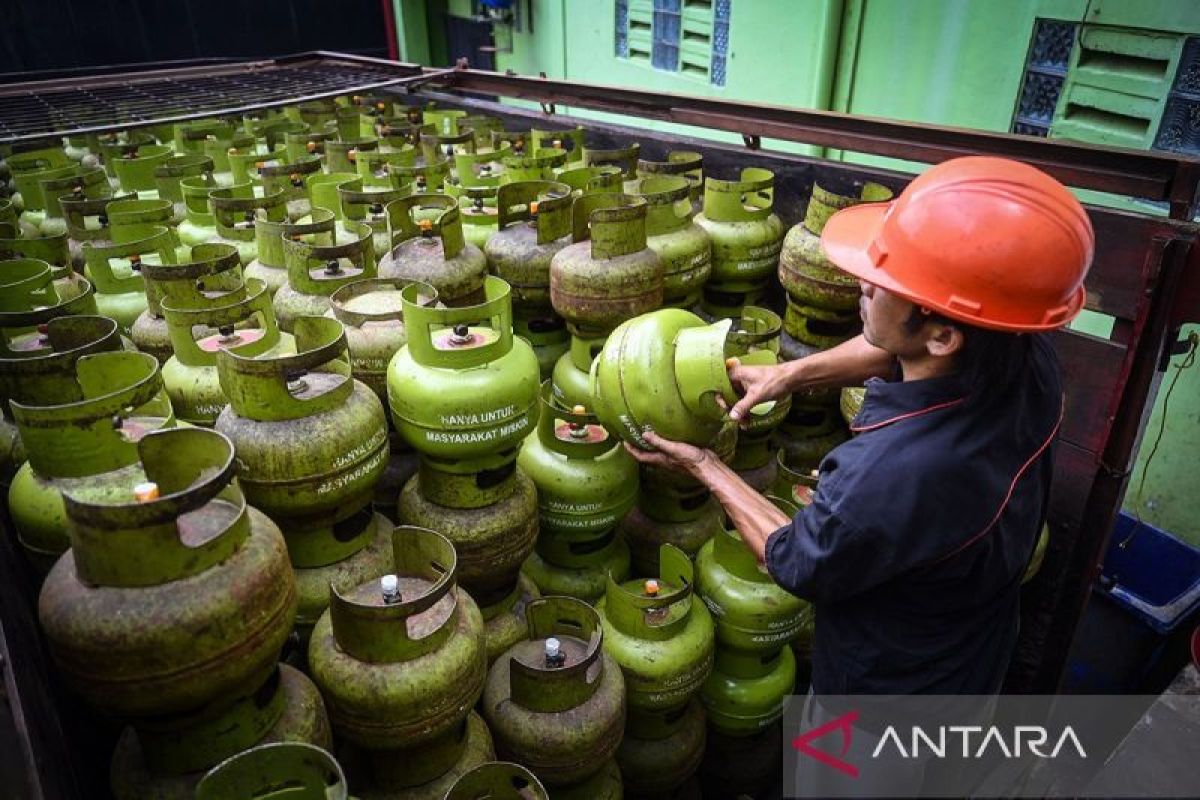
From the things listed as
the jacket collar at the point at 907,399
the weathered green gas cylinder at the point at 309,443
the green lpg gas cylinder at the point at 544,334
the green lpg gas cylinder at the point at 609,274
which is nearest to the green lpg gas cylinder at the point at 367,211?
the green lpg gas cylinder at the point at 544,334

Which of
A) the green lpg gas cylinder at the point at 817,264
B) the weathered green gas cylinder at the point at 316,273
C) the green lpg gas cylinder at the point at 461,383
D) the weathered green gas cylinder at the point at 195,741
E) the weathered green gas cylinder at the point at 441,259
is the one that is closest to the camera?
the weathered green gas cylinder at the point at 195,741

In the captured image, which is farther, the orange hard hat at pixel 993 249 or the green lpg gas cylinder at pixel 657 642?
the green lpg gas cylinder at pixel 657 642

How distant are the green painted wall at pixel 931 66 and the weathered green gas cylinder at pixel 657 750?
102 inches

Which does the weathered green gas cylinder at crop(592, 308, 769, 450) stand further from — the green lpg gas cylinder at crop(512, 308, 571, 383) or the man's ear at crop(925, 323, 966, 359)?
the green lpg gas cylinder at crop(512, 308, 571, 383)

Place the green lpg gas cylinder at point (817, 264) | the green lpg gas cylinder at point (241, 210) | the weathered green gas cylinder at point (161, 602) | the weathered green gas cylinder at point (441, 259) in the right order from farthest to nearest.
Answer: the green lpg gas cylinder at point (241, 210), the green lpg gas cylinder at point (817, 264), the weathered green gas cylinder at point (441, 259), the weathered green gas cylinder at point (161, 602)

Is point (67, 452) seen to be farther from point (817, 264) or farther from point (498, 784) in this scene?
point (817, 264)

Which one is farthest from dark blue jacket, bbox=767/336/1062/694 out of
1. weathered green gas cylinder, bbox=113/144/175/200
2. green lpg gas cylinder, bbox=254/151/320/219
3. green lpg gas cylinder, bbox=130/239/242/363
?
weathered green gas cylinder, bbox=113/144/175/200

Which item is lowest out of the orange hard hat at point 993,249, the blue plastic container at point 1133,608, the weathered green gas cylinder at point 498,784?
the blue plastic container at point 1133,608

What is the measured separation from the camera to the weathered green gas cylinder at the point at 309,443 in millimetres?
1731

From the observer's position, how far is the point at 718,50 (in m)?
6.06

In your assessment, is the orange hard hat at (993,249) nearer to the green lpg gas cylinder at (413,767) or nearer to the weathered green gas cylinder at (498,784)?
the weathered green gas cylinder at (498,784)

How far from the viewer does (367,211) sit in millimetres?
3133

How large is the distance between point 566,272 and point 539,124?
249 cm

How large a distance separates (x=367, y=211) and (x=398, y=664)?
2017 mm
